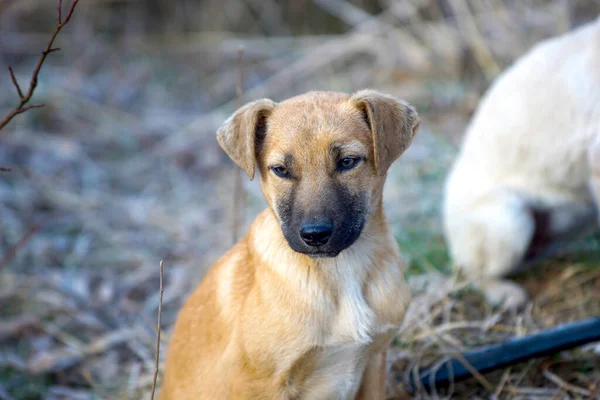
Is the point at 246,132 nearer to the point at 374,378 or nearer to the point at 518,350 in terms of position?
the point at 374,378

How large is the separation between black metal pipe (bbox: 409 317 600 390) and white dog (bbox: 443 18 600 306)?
3.26 ft

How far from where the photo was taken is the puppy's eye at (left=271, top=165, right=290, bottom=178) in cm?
289

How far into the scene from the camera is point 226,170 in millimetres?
7746

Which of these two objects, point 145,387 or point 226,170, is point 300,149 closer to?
point 145,387

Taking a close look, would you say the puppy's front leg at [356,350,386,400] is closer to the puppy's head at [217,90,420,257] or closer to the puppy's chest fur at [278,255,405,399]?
the puppy's chest fur at [278,255,405,399]

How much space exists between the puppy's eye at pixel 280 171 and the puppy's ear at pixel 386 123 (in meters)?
0.40

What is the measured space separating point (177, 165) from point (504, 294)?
440 centimetres

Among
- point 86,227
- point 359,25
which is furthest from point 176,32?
point 86,227

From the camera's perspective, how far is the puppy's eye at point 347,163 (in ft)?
9.34

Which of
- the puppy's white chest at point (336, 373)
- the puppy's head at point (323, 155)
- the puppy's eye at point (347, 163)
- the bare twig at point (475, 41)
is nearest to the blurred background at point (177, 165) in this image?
the bare twig at point (475, 41)

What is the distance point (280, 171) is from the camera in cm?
291

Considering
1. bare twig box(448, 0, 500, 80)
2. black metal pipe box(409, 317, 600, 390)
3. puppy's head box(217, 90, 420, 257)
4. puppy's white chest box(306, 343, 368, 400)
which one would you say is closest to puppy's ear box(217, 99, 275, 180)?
puppy's head box(217, 90, 420, 257)

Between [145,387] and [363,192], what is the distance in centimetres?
226

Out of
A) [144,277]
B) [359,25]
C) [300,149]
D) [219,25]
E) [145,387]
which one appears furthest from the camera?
[219,25]
